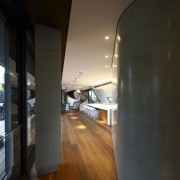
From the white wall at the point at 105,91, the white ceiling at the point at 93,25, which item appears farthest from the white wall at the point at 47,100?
the white wall at the point at 105,91

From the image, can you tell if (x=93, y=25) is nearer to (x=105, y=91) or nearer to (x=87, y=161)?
(x=87, y=161)

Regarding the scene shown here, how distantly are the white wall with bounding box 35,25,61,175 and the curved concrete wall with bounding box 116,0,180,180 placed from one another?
1.45m

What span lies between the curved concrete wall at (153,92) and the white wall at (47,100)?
145cm

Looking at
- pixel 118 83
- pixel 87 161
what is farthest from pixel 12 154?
pixel 118 83

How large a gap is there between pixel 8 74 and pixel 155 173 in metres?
2.36

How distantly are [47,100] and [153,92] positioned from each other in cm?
193

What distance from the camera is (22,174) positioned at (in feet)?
8.36

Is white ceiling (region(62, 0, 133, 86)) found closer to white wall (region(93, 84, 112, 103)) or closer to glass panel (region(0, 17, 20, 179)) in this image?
glass panel (region(0, 17, 20, 179))

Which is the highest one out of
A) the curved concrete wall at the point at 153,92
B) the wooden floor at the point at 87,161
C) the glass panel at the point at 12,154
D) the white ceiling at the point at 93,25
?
the white ceiling at the point at 93,25

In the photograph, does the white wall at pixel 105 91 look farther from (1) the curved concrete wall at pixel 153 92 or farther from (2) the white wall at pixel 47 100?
(1) the curved concrete wall at pixel 153 92

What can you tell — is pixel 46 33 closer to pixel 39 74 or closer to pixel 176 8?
pixel 39 74

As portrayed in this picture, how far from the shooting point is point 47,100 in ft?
8.79

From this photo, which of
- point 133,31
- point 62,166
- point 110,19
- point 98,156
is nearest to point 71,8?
point 110,19

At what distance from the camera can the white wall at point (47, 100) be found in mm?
2613
